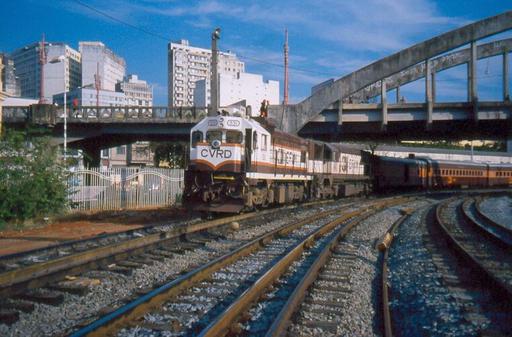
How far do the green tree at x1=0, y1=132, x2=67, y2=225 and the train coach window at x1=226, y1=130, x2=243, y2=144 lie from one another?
6462 millimetres

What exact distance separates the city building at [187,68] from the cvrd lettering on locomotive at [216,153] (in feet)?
530

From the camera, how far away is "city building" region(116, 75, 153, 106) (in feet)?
584

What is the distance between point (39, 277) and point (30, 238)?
692cm

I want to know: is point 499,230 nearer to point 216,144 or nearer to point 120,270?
point 216,144

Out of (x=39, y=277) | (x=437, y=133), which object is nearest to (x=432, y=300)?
(x=39, y=277)

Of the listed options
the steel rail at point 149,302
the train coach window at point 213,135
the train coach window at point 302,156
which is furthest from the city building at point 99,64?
the steel rail at point 149,302

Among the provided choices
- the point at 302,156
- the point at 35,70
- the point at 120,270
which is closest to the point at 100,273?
the point at 120,270

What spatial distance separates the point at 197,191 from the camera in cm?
1592

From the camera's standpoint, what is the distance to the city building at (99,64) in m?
175

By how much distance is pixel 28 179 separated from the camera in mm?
16312

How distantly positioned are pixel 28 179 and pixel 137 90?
581ft

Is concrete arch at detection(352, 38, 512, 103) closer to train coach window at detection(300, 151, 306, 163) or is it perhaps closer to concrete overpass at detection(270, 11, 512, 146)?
concrete overpass at detection(270, 11, 512, 146)

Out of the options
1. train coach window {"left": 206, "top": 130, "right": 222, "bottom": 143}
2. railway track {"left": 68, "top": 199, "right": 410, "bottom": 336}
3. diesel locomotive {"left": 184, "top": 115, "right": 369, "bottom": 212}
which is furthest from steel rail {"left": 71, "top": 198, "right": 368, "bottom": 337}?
train coach window {"left": 206, "top": 130, "right": 222, "bottom": 143}

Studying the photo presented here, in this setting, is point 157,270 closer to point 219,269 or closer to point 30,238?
point 219,269
